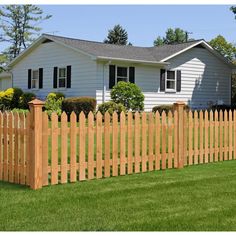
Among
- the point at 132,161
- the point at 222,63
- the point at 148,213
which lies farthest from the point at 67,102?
the point at 148,213

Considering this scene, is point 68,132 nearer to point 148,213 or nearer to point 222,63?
point 148,213

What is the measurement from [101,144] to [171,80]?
1896 cm

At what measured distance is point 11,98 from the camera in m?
28.1

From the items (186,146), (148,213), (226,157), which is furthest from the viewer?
(226,157)

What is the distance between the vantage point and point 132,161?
863cm

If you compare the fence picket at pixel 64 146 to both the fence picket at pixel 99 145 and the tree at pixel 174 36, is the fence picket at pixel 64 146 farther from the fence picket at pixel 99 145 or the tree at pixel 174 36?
the tree at pixel 174 36

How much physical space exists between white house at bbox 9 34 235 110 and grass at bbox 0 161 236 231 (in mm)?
15470

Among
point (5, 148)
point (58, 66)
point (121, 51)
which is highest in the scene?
point (121, 51)

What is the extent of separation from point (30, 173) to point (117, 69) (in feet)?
56.7

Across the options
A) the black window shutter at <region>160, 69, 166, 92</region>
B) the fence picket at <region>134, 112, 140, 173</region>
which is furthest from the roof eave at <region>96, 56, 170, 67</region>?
the fence picket at <region>134, 112, 140, 173</region>

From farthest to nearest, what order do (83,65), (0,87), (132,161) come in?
1. (0,87)
2. (83,65)
3. (132,161)

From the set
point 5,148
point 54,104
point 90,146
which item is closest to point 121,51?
point 54,104

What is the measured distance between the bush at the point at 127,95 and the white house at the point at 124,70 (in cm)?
80

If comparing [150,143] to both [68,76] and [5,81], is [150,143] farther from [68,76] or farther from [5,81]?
[5,81]
